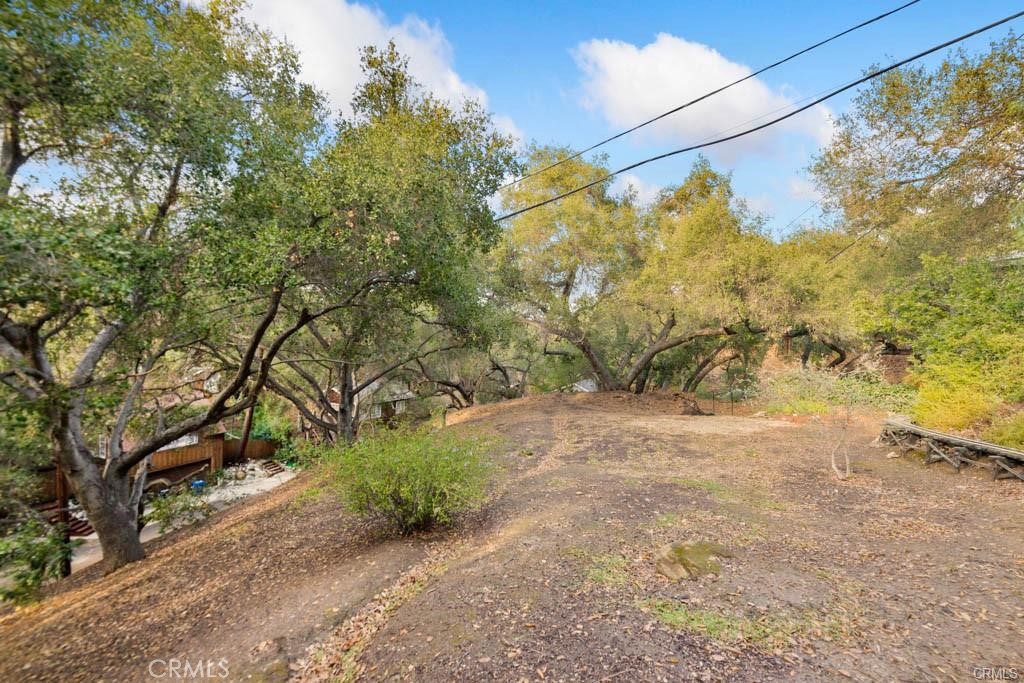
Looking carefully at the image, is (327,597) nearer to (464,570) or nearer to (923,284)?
(464,570)

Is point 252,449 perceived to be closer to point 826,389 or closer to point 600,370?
point 600,370

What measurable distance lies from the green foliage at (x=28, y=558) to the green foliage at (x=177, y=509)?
1.75 m

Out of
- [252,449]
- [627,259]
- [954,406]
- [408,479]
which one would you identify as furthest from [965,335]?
[252,449]

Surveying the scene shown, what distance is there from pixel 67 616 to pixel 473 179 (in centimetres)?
845

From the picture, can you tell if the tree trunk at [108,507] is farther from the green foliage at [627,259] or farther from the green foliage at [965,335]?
the green foliage at [965,335]

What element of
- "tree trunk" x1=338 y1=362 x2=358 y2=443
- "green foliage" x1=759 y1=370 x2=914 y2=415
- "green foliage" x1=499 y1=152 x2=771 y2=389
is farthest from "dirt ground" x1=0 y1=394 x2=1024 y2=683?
"green foliage" x1=499 y1=152 x2=771 y2=389

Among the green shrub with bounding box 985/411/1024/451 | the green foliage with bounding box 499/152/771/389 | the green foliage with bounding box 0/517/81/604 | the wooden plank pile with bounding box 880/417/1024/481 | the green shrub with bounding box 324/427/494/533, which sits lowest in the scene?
the wooden plank pile with bounding box 880/417/1024/481

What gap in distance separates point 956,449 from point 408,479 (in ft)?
27.6

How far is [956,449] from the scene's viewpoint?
6801mm

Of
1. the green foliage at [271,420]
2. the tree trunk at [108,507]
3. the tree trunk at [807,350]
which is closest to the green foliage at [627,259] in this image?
the tree trunk at [108,507]

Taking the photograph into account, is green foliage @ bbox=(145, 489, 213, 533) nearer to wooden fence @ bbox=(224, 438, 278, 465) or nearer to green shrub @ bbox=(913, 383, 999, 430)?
wooden fence @ bbox=(224, 438, 278, 465)

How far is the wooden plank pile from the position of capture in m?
6.11

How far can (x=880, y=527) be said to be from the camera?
15.8ft

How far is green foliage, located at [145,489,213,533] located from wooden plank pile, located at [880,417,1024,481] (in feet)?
43.9
